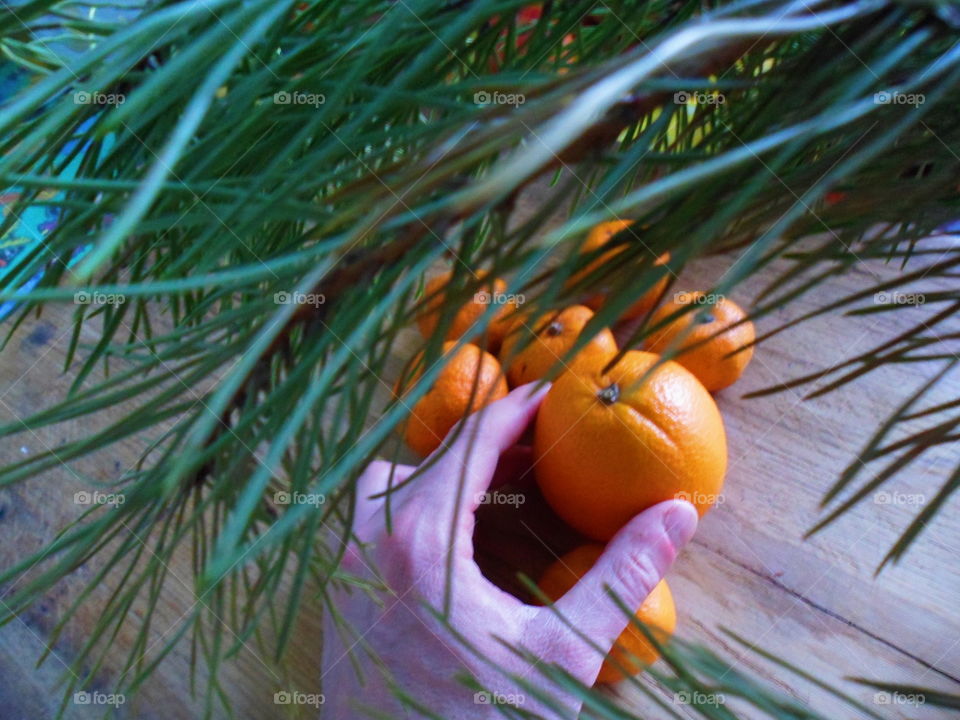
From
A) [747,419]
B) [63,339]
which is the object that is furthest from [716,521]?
[63,339]

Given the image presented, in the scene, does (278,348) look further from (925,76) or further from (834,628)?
(834,628)

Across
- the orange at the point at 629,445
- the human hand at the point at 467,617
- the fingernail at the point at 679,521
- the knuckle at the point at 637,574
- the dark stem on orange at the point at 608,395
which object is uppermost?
the dark stem on orange at the point at 608,395

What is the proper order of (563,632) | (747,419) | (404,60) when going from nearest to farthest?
(404,60), (563,632), (747,419)

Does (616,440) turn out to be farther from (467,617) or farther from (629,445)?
(467,617)

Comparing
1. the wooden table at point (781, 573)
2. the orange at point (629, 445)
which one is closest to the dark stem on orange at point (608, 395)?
the orange at point (629, 445)

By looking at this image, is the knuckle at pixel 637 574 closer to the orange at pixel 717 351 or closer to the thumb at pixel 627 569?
the thumb at pixel 627 569

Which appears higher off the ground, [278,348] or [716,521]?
[278,348]

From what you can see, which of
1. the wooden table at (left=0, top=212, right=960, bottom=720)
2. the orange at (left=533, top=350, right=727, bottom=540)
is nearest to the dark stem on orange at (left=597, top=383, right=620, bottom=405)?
the orange at (left=533, top=350, right=727, bottom=540)
